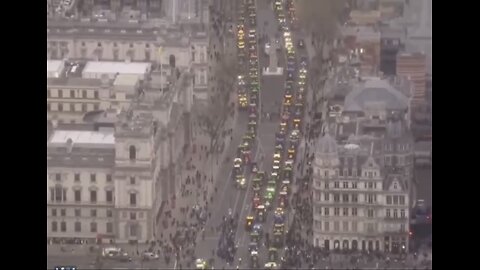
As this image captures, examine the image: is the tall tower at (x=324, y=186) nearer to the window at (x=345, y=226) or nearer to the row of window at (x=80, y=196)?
the window at (x=345, y=226)

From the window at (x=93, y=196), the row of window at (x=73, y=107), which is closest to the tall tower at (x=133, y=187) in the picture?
the window at (x=93, y=196)

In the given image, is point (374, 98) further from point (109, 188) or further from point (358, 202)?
point (109, 188)

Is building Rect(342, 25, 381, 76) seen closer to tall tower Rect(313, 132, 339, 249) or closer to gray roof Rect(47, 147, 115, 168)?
tall tower Rect(313, 132, 339, 249)

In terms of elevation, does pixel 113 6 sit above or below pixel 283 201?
above

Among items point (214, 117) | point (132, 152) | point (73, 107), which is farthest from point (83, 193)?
point (214, 117)

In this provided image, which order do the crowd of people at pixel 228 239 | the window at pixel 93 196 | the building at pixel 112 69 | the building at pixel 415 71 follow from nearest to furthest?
the crowd of people at pixel 228 239 < the window at pixel 93 196 < the building at pixel 415 71 < the building at pixel 112 69

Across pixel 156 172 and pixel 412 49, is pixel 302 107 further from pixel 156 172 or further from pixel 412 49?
pixel 156 172
